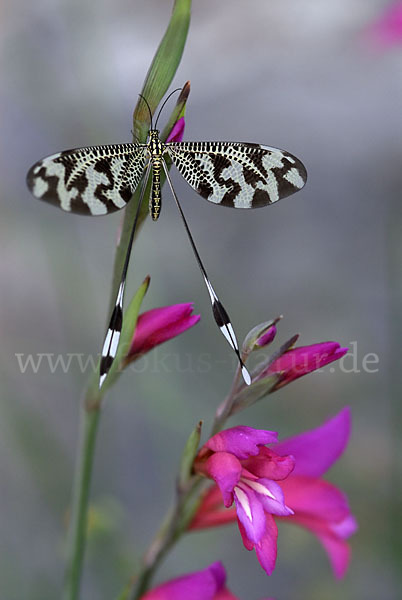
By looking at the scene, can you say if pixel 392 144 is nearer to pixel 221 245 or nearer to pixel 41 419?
pixel 221 245

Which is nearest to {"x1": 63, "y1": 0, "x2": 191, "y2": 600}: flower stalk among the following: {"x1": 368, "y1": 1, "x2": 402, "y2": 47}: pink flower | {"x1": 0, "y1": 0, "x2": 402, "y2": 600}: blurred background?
{"x1": 0, "y1": 0, "x2": 402, "y2": 600}: blurred background

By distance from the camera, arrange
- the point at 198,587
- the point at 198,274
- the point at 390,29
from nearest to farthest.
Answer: the point at 198,587
the point at 390,29
the point at 198,274

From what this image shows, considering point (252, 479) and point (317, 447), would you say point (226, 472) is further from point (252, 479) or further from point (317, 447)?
point (317, 447)

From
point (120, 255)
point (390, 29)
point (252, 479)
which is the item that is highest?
point (390, 29)

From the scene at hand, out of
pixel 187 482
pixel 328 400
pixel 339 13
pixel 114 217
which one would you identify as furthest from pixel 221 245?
pixel 187 482

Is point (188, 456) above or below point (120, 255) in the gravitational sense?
below

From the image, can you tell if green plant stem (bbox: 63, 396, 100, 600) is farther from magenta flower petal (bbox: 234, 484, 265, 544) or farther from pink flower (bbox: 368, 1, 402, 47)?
pink flower (bbox: 368, 1, 402, 47)

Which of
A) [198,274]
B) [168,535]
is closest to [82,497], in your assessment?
[168,535]
